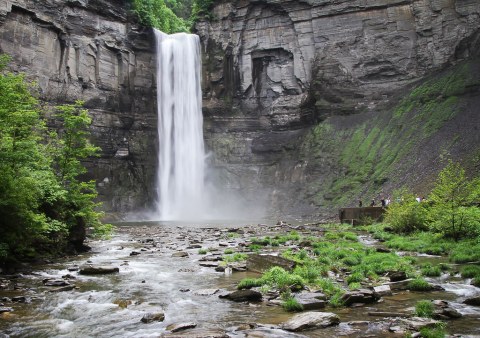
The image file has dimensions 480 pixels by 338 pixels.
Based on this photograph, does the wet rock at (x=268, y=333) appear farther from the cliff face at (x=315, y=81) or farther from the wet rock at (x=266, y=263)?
the cliff face at (x=315, y=81)

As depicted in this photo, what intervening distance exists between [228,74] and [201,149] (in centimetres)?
1242

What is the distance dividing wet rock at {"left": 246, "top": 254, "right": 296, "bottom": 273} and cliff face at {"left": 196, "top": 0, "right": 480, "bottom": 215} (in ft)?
111

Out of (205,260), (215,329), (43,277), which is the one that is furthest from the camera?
(205,260)

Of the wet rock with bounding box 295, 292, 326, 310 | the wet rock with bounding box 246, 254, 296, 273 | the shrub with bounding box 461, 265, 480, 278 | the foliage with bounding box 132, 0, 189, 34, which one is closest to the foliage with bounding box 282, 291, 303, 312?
the wet rock with bounding box 295, 292, 326, 310

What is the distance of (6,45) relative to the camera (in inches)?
1800

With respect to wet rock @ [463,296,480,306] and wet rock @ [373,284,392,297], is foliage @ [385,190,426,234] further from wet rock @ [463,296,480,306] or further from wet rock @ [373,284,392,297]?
wet rock @ [463,296,480,306]

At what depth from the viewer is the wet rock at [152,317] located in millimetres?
7859

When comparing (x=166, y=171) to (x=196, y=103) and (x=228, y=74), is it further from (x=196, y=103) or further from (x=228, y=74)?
(x=228, y=74)

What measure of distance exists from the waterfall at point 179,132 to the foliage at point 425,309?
154 ft

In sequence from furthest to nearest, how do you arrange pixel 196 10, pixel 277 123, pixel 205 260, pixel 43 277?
pixel 196 10, pixel 277 123, pixel 205 260, pixel 43 277

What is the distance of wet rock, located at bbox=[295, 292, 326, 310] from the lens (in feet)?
27.7

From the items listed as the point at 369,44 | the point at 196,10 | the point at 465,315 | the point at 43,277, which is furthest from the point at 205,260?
the point at 196,10

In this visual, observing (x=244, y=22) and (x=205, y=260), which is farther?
(x=244, y=22)

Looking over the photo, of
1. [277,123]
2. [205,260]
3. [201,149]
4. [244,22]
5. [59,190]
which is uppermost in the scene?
[244,22]
